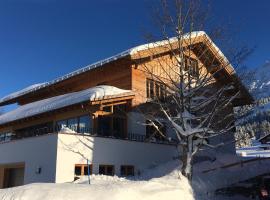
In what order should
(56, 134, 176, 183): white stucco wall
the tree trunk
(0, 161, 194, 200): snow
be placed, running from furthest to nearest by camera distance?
1. (56, 134, 176, 183): white stucco wall
2. the tree trunk
3. (0, 161, 194, 200): snow

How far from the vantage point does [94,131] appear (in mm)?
19000

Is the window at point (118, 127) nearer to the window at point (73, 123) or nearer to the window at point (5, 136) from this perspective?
the window at point (73, 123)

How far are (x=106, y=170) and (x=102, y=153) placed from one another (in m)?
0.91

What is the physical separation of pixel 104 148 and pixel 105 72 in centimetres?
629

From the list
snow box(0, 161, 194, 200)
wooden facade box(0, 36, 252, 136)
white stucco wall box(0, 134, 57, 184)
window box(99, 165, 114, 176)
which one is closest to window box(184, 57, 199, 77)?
wooden facade box(0, 36, 252, 136)

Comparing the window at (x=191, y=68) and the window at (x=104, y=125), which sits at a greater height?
the window at (x=191, y=68)

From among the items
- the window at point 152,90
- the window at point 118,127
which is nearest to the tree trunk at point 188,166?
the window at point 118,127

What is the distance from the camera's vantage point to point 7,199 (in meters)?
11.1

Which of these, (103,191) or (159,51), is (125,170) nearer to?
(159,51)

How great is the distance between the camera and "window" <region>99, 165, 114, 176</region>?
59.4 ft

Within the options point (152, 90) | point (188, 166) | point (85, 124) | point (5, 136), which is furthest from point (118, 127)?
point (5, 136)

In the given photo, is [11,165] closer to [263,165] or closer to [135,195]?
[135,195]

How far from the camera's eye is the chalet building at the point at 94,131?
55.9ft

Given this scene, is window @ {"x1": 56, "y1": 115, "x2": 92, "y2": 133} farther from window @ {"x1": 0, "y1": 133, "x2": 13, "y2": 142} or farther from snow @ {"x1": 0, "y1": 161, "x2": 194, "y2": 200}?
snow @ {"x1": 0, "y1": 161, "x2": 194, "y2": 200}
